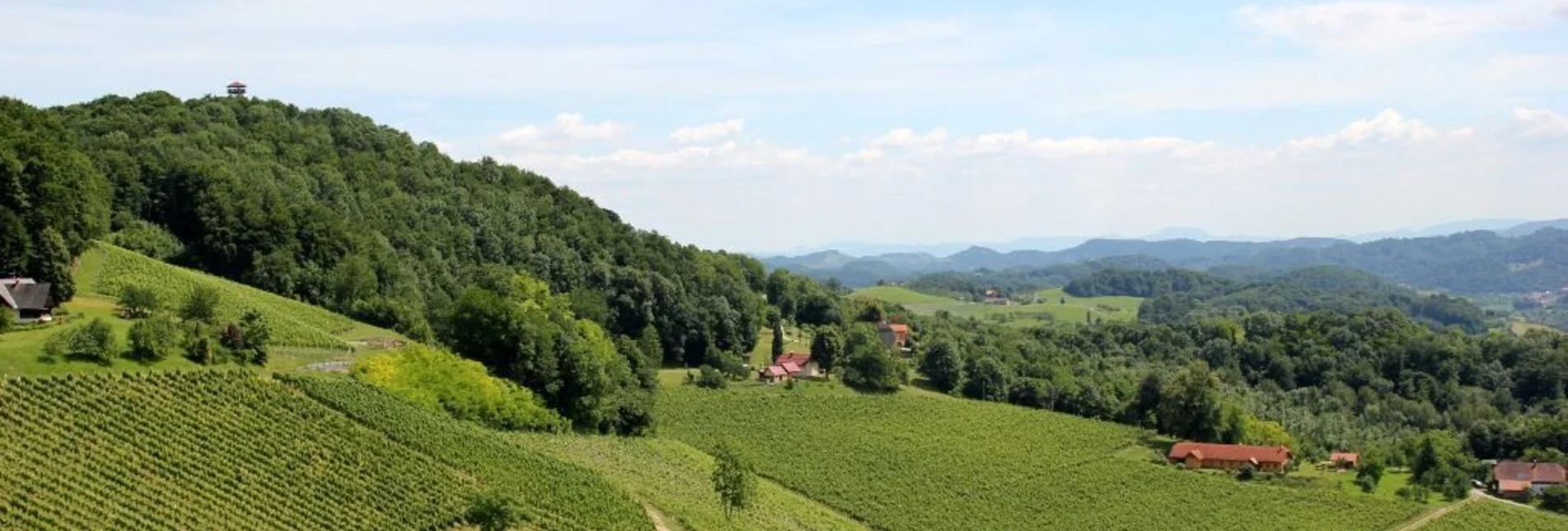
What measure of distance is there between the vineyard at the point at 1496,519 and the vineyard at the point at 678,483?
98.5 feet

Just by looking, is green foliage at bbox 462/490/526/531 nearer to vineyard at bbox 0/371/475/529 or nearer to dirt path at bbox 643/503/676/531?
vineyard at bbox 0/371/475/529

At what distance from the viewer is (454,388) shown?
52.9 m

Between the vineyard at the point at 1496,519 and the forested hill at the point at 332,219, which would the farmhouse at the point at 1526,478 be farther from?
the forested hill at the point at 332,219

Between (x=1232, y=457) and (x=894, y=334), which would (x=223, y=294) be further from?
(x=894, y=334)

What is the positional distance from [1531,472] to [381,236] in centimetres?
7038

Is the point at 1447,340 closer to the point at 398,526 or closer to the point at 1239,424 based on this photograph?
the point at 1239,424

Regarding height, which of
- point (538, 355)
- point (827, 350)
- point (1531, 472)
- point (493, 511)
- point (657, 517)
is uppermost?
point (538, 355)

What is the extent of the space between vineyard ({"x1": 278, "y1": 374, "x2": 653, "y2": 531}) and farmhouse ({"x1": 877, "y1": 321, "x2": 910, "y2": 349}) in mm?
60815

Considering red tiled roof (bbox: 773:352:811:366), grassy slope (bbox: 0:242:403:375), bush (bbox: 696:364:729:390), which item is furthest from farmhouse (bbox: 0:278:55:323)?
red tiled roof (bbox: 773:352:811:366)

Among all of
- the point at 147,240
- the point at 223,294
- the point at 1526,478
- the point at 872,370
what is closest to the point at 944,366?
the point at 872,370

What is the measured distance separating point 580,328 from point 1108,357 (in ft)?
227

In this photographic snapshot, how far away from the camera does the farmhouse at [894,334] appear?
10825cm

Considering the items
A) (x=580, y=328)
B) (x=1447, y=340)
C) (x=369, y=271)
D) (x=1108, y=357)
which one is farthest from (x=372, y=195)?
(x=1447, y=340)

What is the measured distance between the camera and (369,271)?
73500 millimetres
